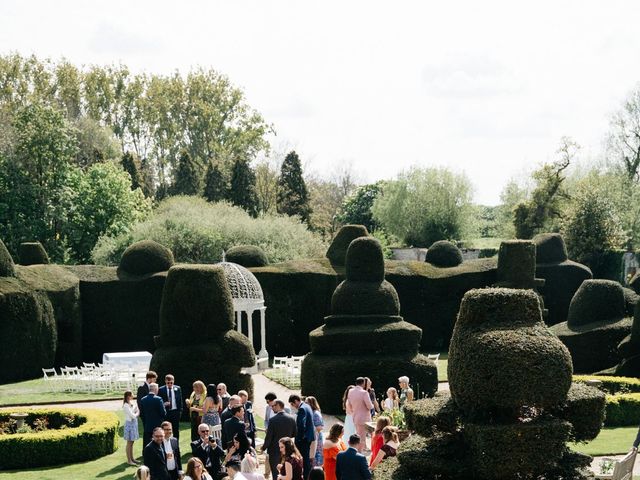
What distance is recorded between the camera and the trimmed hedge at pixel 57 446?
17641 mm

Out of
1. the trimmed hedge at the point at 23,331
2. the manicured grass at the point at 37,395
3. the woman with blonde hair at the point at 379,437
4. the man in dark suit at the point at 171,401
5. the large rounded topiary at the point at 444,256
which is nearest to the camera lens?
the woman with blonde hair at the point at 379,437

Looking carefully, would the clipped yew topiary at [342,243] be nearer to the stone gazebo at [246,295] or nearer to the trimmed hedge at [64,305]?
the stone gazebo at [246,295]

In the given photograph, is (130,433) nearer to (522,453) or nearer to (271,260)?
(522,453)

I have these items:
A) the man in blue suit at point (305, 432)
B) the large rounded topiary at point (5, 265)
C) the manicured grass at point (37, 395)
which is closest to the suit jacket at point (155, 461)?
the man in blue suit at point (305, 432)

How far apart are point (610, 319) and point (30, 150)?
29598 millimetres

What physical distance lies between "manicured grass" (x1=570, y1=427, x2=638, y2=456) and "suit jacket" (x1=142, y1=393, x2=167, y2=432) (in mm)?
7728

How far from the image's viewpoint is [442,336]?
37.6 meters

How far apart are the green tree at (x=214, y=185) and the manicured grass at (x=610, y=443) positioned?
41.5 m

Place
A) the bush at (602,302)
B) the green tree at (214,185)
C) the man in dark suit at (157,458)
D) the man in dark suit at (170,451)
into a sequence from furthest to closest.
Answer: the green tree at (214,185), the bush at (602,302), the man in dark suit at (170,451), the man in dark suit at (157,458)

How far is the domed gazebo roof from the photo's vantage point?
31.5m

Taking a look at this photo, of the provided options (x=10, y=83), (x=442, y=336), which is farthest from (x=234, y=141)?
(x=442, y=336)

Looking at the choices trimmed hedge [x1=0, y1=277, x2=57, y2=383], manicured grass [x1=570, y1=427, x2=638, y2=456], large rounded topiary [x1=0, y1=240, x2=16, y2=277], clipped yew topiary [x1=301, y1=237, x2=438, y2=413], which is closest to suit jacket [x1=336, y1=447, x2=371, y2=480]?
manicured grass [x1=570, y1=427, x2=638, y2=456]

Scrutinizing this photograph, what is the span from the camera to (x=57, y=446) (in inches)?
703

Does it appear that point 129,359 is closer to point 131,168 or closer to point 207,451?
point 207,451
